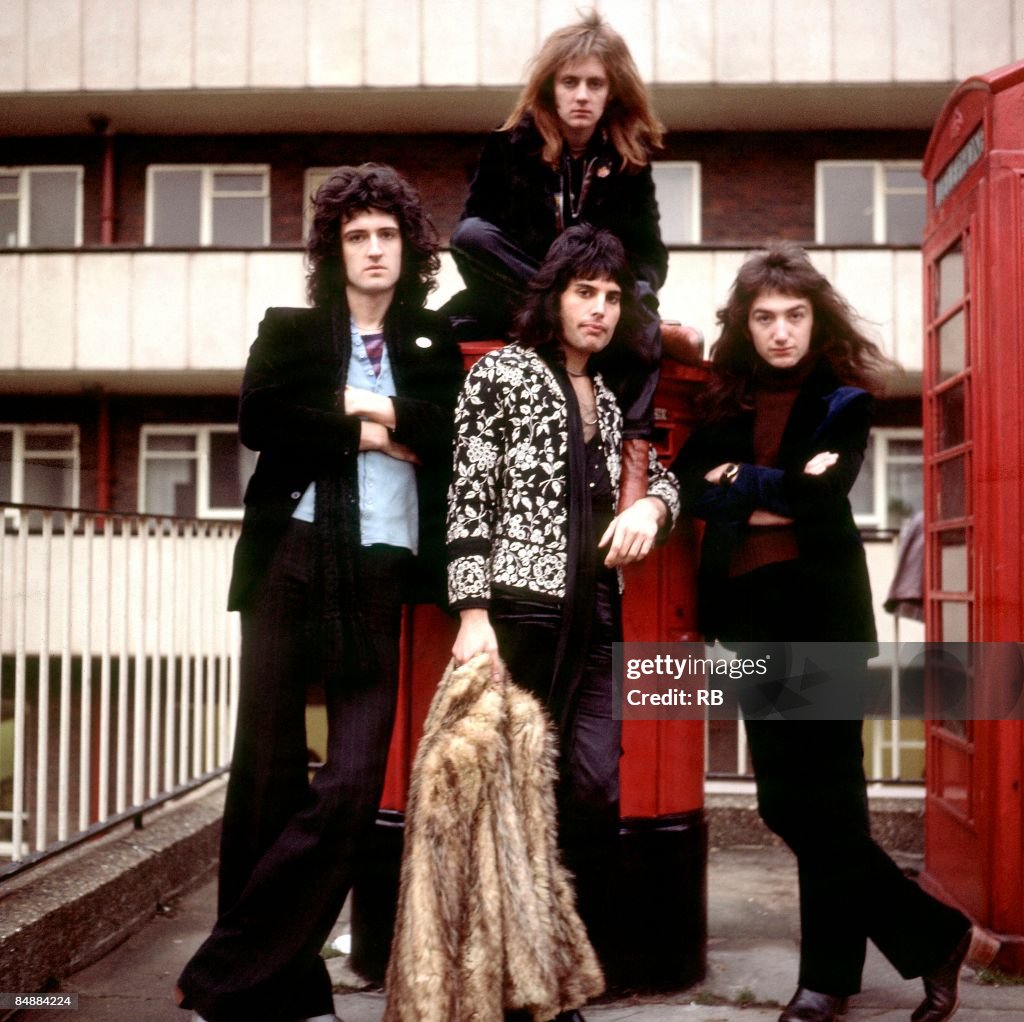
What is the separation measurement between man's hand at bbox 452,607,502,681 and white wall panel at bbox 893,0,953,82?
9.79 meters

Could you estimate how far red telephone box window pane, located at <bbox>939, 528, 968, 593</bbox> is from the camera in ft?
11.7

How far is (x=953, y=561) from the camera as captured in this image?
371 centimetres

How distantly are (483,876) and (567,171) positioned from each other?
1.79 meters

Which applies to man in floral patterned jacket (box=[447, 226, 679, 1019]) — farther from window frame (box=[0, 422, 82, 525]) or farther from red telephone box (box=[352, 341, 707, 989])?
window frame (box=[0, 422, 82, 525])

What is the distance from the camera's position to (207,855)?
4.46m

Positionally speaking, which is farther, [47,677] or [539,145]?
[47,677]

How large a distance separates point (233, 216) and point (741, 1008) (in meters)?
11.5

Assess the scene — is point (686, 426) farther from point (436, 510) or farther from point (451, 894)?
point (451, 894)

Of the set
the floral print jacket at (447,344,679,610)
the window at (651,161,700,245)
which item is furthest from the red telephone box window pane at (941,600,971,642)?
the window at (651,161,700,245)

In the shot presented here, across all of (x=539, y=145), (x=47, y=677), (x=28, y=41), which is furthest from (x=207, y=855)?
(x=28, y=41)

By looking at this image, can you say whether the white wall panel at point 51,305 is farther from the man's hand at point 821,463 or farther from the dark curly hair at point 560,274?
the man's hand at point 821,463

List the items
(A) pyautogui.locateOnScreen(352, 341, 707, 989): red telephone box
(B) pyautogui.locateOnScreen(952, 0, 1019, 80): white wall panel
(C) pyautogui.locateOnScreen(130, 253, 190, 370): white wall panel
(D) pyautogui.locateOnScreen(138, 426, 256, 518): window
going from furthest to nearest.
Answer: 1. (D) pyautogui.locateOnScreen(138, 426, 256, 518): window
2. (C) pyautogui.locateOnScreen(130, 253, 190, 370): white wall panel
3. (B) pyautogui.locateOnScreen(952, 0, 1019, 80): white wall panel
4. (A) pyautogui.locateOnScreen(352, 341, 707, 989): red telephone box

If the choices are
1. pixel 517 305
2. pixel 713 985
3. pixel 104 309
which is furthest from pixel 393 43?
pixel 713 985

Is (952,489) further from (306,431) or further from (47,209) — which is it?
(47,209)
